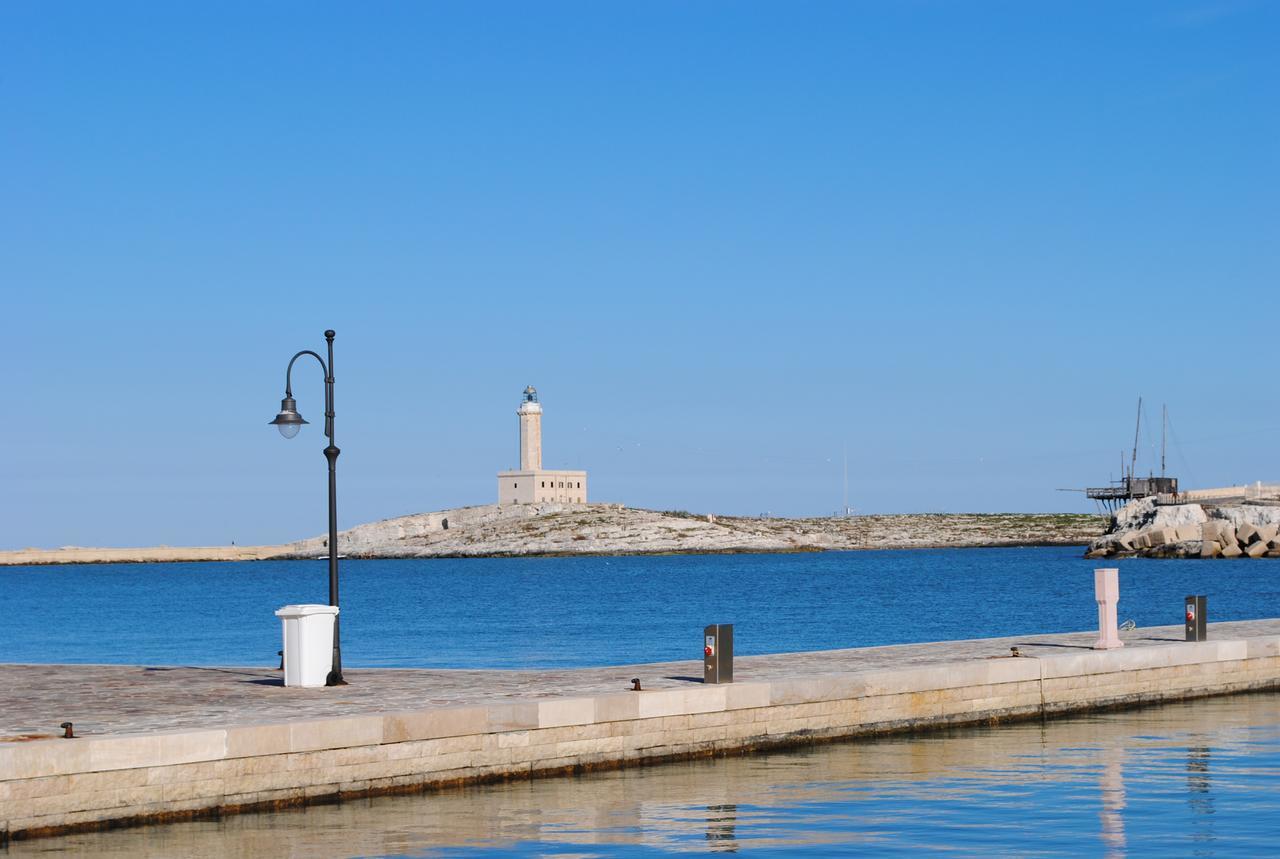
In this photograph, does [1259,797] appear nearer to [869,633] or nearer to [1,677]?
[1,677]

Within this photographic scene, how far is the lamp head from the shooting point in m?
21.3

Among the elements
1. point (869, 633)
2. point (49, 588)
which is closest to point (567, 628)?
point (869, 633)

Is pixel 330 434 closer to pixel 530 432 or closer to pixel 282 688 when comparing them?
pixel 282 688

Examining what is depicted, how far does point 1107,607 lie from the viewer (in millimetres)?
26109

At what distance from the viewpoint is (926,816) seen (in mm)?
16297

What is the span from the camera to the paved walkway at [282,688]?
1761 centimetres

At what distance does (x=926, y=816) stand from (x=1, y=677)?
45.8ft

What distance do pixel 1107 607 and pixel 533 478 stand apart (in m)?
154

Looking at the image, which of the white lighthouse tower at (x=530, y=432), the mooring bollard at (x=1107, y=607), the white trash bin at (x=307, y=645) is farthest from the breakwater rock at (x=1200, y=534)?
the white trash bin at (x=307, y=645)

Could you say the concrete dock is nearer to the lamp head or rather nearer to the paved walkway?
the paved walkway

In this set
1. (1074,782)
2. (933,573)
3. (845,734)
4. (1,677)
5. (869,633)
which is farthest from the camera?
(933,573)

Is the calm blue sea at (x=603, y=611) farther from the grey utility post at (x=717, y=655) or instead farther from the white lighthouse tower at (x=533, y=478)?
the white lighthouse tower at (x=533, y=478)

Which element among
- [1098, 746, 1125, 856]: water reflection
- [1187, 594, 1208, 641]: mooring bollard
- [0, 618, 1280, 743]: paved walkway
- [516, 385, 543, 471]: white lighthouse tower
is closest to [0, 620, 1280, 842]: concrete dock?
[0, 618, 1280, 743]: paved walkway

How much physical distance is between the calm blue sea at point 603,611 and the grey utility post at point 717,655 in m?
17.2
